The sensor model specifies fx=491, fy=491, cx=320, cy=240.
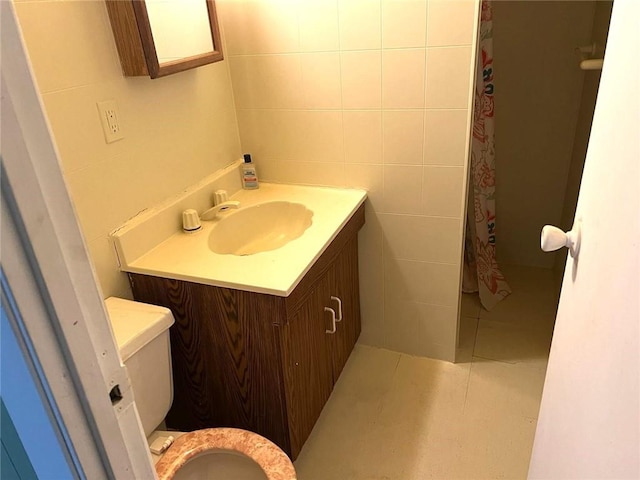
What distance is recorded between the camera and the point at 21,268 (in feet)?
1.56

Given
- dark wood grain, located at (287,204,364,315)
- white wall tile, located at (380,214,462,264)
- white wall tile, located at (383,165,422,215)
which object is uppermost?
white wall tile, located at (383,165,422,215)

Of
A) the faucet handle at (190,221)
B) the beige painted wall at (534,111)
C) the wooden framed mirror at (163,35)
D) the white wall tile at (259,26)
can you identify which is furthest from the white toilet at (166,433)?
the beige painted wall at (534,111)

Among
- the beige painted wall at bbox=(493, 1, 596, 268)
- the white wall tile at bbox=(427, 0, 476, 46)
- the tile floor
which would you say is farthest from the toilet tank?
the beige painted wall at bbox=(493, 1, 596, 268)

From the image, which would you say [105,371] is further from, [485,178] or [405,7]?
[485,178]

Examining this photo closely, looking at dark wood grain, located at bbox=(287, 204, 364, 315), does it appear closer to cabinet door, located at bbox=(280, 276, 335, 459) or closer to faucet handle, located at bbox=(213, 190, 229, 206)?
cabinet door, located at bbox=(280, 276, 335, 459)

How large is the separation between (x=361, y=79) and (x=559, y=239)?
101cm

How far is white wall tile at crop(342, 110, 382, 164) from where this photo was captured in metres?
1.79

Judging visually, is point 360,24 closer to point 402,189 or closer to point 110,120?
point 402,189

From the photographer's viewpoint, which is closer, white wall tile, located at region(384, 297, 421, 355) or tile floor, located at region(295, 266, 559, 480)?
tile floor, located at region(295, 266, 559, 480)

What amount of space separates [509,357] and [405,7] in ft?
4.85

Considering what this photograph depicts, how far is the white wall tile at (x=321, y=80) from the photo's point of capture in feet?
5.73

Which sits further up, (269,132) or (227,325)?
(269,132)

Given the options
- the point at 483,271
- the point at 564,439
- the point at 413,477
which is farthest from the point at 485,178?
the point at 564,439

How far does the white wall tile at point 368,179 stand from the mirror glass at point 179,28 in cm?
66
